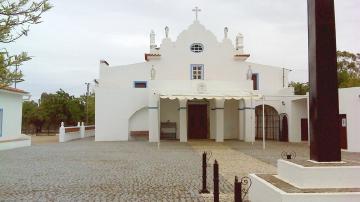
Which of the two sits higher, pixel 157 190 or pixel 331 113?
pixel 331 113

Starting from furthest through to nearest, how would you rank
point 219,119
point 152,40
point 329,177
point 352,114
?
point 152,40, point 219,119, point 352,114, point 329,177

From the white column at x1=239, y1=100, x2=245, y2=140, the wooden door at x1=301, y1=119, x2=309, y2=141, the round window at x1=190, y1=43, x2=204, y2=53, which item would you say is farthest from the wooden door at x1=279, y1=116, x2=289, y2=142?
the round window at x1=190, y1=43, x2=204, y2=53

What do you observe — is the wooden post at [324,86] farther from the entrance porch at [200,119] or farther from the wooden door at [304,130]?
the wooden door at [304,130]

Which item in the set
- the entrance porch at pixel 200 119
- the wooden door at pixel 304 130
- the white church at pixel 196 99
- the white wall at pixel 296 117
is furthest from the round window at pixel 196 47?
the wooden door at pixel 304 130

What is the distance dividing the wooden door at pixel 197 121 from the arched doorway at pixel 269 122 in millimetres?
3772

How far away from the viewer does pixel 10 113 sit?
23.2 meters

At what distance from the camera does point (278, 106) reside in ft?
87.4

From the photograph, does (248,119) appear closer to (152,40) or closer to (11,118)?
(152,40)

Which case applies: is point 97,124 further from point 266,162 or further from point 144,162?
point 266,162

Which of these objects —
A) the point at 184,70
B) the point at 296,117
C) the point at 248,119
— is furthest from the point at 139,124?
the point at 296,117

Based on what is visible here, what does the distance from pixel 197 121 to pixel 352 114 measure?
1104 centimetres

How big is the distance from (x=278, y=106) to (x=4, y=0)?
23.4m

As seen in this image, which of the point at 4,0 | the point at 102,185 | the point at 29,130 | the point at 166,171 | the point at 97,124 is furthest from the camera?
the point at 29,130

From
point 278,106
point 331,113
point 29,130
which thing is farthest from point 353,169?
point 29,130
